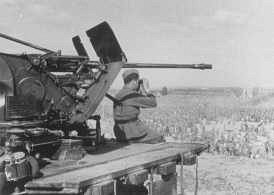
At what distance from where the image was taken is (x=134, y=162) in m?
6.23

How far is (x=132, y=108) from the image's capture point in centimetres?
833

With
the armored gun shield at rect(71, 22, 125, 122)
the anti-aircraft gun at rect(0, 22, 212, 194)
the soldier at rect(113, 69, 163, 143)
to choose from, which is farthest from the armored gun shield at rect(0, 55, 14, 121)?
the soldier at rect(113, 69, 163, 143)

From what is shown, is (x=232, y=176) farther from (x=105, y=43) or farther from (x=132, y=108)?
(x=105, y=43)

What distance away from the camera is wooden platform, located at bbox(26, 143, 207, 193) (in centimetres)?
474

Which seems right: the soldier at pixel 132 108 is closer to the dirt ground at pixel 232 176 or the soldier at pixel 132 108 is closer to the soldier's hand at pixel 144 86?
the soldier's hand at pixel 144 86

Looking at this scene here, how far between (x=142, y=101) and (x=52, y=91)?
6.82 feet

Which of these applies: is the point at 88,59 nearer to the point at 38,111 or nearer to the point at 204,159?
the point at 38,111

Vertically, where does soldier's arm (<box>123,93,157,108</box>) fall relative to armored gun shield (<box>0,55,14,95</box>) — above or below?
below

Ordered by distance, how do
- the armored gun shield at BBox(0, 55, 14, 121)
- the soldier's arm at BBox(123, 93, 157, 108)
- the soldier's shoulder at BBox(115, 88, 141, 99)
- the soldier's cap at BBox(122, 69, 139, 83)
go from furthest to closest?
1. the soldier's cap at BBox(122, 69, 139, 83)
2. the soldier's shoulder at BBox(115, 88, 141, 99)
3. the soldier's arm at BBox(123, 93, 157, 108)
4. the armored gun shield at BBox(0, 55, 14, 121)

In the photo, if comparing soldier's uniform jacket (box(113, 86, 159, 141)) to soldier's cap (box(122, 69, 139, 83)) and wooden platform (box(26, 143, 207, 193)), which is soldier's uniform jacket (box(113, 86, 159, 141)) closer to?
soldier's cap (box(122, 69, 139, 83))

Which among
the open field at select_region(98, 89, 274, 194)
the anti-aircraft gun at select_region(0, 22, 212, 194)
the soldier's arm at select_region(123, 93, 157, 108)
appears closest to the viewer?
the anti-aircraft gun at select_region(0, 22, 212, 194)

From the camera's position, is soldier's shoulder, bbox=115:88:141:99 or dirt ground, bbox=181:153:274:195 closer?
soldier's shoulder, bbox=115:88:141:99

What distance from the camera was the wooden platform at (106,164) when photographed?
4742 millimetres

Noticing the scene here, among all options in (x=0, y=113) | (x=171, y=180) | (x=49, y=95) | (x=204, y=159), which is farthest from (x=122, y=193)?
(x=204, y=159)
